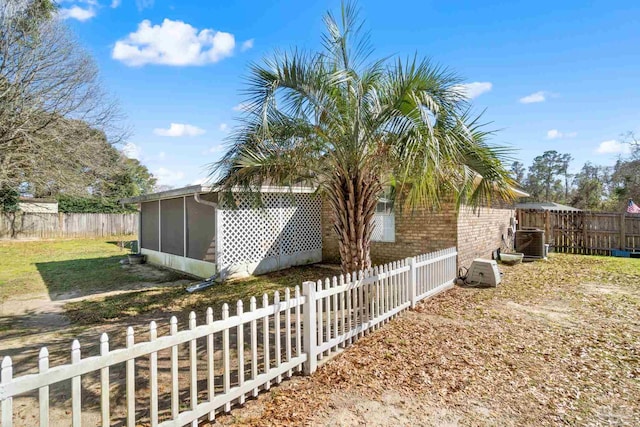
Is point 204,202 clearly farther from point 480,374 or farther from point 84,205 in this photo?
point 84,205

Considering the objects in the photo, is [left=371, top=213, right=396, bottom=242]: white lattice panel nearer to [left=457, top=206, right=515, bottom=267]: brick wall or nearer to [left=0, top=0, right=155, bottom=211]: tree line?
[left=457, top=206, right=515, bottom=267]: brick wall

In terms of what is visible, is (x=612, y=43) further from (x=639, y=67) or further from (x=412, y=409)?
(x=412, y=409)

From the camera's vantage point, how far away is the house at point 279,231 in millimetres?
8391

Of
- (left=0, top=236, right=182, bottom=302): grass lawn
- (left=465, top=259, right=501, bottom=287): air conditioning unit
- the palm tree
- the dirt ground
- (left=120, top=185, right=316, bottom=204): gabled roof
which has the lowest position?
(left=0, top=236, right=182, bottom=302): grass lawn

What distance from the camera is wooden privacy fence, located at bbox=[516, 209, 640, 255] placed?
12.0 metres

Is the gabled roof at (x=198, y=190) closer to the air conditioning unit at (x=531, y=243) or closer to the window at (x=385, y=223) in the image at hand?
the window at (x=385, y=223)

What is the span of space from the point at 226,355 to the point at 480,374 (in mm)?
2806

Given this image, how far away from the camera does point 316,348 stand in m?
3.62

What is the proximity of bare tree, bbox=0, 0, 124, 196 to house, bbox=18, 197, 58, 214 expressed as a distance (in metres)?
7.70

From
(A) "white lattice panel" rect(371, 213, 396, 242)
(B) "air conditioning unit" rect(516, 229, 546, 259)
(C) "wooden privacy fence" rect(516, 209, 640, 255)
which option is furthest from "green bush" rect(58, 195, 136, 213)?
(C) "wooden privacy fence" rect(516, 209, 640, 255)

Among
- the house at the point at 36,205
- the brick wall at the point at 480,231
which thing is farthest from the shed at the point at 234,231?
the house at the point at 36,205

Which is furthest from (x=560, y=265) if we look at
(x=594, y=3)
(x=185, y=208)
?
(x=185, y=208)

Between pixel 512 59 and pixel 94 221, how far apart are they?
83.2ft

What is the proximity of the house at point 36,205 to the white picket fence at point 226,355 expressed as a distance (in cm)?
2277
